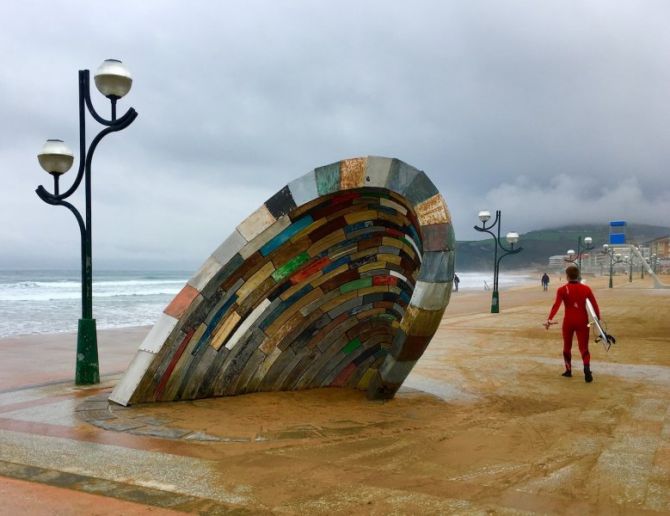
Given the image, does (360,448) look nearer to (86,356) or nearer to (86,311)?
(86,356)

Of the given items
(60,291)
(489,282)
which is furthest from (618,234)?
(60,291)

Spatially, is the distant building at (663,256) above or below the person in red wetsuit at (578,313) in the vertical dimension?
above

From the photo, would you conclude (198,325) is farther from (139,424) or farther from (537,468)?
(537,468)

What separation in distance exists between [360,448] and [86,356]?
5.34m

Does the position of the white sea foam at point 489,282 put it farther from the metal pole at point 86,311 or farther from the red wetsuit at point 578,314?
the metal pole at point 86,311

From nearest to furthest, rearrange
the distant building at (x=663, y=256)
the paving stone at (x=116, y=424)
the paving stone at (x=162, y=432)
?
the paving stone at (x=162, y=432) → the paving stone at (x=116, y=424) → the distant building at (x=663, y=256)

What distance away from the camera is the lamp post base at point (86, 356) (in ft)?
29.8

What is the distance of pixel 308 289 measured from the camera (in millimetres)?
7641

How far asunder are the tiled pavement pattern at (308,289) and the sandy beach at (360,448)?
368 millimetres

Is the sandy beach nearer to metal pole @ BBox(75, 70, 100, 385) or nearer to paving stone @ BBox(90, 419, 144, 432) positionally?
paving stone @ BBox(90, 419, 144, 432)

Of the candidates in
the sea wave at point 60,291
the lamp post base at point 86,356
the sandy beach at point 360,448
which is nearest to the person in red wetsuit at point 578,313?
the sandy beach at point 360,448

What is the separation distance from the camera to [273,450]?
5445 millimetres

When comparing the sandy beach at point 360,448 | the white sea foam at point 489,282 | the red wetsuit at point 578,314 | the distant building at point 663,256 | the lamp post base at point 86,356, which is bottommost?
the sandy beach at point 360,448

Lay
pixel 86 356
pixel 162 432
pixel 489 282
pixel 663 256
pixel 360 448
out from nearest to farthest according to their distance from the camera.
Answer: pixel 360 448 → pixel 162 432 → pixel 86 356 → pixel 489 282 → pixel 663 256
